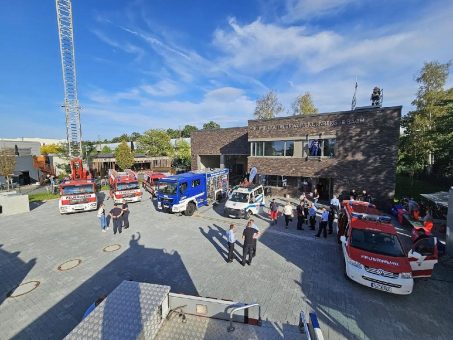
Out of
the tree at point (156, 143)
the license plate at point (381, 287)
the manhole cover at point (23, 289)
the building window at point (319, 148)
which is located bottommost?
the manhole cover at point (23, 289)

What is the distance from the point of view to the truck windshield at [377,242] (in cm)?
779

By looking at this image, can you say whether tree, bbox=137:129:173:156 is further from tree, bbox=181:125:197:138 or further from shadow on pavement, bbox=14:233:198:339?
tree, bbox=181:125:197:138

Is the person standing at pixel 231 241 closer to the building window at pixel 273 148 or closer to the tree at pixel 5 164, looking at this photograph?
the building window at pixel 273 148

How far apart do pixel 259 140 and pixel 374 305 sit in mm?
17715

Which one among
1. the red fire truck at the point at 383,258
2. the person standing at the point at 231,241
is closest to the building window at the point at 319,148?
the red fire truck at the point at 383,258

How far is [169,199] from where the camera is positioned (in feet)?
50.9

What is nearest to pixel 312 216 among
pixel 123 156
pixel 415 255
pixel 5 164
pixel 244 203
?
pixel 244 203

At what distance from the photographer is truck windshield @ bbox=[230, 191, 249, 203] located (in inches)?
605

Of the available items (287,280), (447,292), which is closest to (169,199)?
(287,280)

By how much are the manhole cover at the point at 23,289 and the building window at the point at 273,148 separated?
19.2 metres

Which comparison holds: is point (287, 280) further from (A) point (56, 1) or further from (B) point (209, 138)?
(A) point (56, 1)

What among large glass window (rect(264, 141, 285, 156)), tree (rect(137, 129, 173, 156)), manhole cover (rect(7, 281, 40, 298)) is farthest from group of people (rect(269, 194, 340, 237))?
tree (rect(137, 129, 173, 156))

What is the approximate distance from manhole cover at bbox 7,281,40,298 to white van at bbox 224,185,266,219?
10179 millimetres

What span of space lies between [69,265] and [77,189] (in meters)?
8.95
